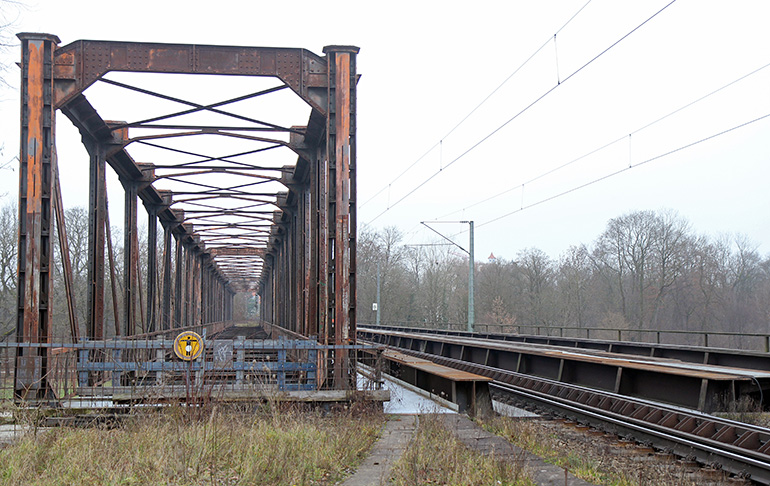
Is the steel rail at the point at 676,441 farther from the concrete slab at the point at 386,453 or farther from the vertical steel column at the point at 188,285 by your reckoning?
the vertical steel column at the point at 188,285

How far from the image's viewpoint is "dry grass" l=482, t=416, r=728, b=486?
25.0ft

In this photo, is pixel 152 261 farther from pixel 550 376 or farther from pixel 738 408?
pixel 738 408

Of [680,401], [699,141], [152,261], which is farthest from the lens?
[152,261]

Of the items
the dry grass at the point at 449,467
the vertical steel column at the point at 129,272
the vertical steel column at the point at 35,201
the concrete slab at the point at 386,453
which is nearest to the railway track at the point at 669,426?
the dry grass at the point at 449,467

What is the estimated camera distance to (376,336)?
3788cm

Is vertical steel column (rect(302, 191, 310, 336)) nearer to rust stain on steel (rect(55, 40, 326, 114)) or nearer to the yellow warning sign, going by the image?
rust stain on steel (rect(55, 40, 326, 114))

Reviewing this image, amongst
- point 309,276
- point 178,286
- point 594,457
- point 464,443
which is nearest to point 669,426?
point 594,457

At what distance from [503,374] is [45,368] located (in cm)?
1115

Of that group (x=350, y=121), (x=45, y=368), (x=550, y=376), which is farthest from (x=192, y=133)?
(x=550, y=376)

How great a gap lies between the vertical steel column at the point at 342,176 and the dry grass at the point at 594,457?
4.04 metres

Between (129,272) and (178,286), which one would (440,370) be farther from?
(178,286)

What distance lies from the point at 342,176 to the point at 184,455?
7991 mm

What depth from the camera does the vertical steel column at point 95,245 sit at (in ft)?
58.0

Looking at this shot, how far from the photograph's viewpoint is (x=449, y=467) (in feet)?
24.7
